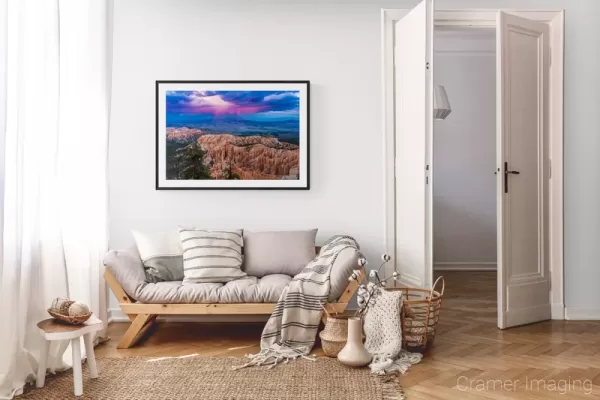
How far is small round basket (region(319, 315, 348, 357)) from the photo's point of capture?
3.46 metres

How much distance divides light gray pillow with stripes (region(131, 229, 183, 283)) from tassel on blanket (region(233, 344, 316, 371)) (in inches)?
35.3

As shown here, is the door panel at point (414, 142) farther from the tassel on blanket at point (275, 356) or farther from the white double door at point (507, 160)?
the tassel on blanket at point (275, 356)

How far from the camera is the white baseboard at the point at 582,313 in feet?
15.1

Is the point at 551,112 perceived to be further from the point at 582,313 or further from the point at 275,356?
the point at 275,356

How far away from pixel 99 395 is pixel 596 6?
4.50 meters

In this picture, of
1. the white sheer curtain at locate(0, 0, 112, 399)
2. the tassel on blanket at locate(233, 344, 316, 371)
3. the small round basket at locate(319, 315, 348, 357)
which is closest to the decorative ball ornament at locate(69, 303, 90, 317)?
the white sheer curtain at locate(0, 0, 112, 399)

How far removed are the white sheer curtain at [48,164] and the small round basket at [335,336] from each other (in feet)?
4.78

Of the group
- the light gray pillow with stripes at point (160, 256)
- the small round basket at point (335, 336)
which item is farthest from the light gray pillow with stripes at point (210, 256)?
the small round basket at point (335, 336)

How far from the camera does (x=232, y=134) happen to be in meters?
4.66

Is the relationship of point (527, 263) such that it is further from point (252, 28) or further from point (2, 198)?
point (2, 198)

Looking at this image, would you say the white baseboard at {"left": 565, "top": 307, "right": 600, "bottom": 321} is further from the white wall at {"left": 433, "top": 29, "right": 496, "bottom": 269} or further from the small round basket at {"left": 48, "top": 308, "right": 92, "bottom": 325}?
the small round basket at {"left": 48, "top": 308, "right": 92, "bottom": 325}

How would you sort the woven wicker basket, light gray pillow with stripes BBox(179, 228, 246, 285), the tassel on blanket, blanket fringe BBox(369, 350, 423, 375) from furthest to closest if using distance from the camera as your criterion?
light gray pillow with stripes BBox(179, 228, 246, 285) < the woven wicker basket < the tassel on blanket < blanket fringe BBox(369, 350, 423, 375)

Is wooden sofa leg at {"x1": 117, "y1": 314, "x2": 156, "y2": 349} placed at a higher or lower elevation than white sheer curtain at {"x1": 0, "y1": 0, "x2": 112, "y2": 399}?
lower

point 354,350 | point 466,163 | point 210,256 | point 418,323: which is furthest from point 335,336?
point 466,163
